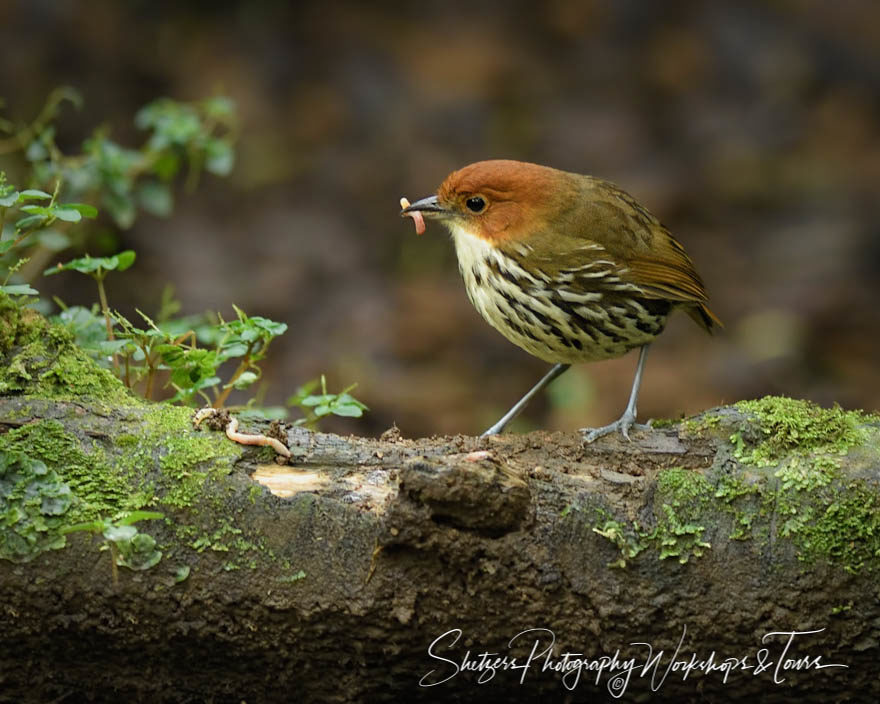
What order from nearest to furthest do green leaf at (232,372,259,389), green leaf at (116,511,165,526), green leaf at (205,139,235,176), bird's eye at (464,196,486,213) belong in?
green leaf at (116,511,165,526), green leaf at (232,372,259,389), bird's eye at (464,196,486,213), green leaf at (205,139,235,176)

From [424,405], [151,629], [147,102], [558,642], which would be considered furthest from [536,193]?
[147,102]

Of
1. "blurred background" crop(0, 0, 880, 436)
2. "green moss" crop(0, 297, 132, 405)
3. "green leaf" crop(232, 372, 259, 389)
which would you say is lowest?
"green moss" crop(0, 297, 132, 405)

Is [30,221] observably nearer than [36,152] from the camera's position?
Yes


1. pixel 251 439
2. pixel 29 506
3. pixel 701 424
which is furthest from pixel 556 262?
pixel 29 506

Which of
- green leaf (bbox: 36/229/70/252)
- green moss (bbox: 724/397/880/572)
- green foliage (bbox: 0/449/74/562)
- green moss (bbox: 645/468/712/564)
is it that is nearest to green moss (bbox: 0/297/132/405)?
green foliage (bbox: 0/449/74/562)

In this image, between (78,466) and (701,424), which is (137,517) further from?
(701,424)

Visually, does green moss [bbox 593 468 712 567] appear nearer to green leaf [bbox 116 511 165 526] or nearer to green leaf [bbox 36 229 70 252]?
green leaf [bbox 116 511 165 526]

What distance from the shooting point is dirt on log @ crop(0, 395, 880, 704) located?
264 cm

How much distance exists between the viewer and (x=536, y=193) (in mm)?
3824

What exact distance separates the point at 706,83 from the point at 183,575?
679 cm

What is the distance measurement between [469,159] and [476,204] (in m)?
3.85

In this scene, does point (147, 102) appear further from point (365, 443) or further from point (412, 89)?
point (365, 443)

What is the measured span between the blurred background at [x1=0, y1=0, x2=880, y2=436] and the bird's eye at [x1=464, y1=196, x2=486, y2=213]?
217 cm

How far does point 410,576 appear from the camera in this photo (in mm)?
2684
